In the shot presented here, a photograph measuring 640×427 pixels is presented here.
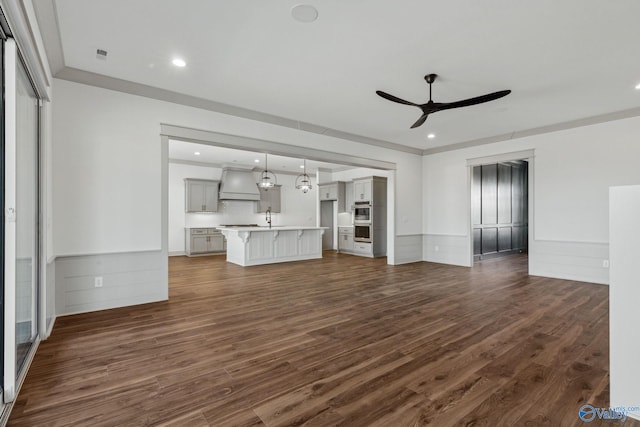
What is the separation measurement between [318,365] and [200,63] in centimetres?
324

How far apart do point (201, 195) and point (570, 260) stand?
888cm

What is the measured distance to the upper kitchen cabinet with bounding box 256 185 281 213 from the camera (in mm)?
10445

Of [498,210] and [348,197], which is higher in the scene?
[348,197]

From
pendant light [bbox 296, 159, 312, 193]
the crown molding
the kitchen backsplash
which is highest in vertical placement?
the crown molding

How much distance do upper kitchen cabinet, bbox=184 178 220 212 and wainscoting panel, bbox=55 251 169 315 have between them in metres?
5.32

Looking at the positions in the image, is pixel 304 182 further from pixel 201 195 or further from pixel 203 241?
pixel 203 241

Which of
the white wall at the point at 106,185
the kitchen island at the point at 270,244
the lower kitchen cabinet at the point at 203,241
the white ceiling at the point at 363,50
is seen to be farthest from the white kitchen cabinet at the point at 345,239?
the white wall at the point at 106,185

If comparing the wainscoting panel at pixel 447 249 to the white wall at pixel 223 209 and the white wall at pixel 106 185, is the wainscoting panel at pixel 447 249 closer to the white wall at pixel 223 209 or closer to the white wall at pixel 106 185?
the white wall at pixel 223 209

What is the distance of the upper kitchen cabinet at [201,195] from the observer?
907 cm

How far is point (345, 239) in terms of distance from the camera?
9836 mm

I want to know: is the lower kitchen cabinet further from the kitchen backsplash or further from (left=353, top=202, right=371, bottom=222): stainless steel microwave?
(left=353, top=202, right=371, bottom=222): stainless steel microwave

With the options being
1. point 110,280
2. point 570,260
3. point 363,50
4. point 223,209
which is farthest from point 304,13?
point 223,209

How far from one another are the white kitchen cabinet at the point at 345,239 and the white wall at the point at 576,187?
4.28 m

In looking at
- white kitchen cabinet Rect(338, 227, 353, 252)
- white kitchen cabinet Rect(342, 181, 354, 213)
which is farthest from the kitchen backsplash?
white kitchen cabinet Rect(342, 181, 354, 213)
